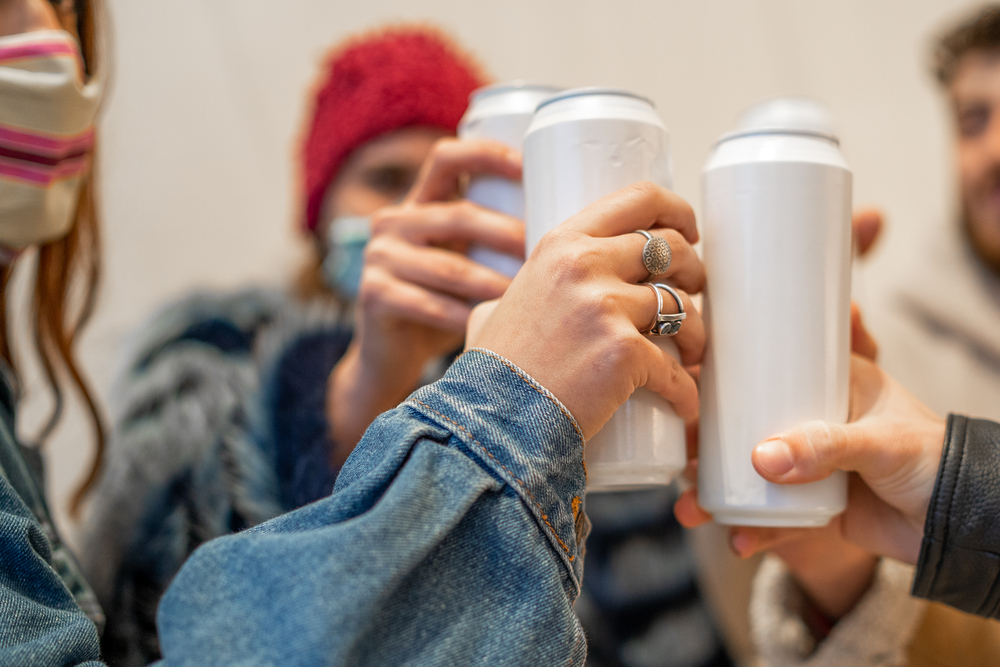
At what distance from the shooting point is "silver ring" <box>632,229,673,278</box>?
37cm

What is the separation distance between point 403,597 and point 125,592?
0.60 meters

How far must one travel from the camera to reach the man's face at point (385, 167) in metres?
1.02

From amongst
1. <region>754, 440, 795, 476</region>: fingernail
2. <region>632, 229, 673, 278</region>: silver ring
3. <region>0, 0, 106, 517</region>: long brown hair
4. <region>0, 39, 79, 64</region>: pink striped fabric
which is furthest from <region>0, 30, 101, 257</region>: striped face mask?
<region>754, 440, 795, 476</region>: fingernail

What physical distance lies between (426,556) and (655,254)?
0.70ft

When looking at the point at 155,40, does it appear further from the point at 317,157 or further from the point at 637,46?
the point at 637,46

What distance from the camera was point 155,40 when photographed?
109 centimetres

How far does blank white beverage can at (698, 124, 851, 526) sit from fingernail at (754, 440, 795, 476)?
2 centimetres

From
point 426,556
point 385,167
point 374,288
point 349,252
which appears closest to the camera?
point 426,556

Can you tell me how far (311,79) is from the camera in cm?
119

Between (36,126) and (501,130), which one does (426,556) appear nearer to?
(501,130)

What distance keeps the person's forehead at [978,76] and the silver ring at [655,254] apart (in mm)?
1227

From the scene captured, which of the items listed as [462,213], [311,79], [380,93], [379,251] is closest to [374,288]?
[379,251]

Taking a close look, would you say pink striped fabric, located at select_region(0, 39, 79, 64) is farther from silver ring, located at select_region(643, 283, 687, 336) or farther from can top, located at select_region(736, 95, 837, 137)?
can top, located at select_region(736, 95, 837, 137)

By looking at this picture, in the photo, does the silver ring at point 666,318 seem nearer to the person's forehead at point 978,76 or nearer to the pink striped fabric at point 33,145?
the pink striped fabric at point 33,145
